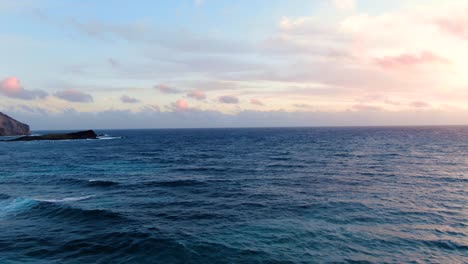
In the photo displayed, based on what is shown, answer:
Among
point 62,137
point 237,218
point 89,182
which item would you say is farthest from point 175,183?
point 62,137

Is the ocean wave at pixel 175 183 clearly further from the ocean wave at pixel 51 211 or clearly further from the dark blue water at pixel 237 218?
the ocean wave at pixel 51 211

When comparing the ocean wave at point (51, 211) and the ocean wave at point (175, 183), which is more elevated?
the ocean wave at point (175, 183)

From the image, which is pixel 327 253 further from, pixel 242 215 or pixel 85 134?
pixel 85 134

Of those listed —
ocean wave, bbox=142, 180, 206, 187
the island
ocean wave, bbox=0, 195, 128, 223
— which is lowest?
ocean wave, bbox=0, 195, 128, 223

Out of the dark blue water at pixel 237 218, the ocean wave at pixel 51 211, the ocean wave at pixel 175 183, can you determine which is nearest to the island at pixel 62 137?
the dark blue water at pixel 237 218

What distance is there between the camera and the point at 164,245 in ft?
72.5

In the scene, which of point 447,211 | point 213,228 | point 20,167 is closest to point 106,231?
point 213,228

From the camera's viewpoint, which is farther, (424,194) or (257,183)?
(257,183)

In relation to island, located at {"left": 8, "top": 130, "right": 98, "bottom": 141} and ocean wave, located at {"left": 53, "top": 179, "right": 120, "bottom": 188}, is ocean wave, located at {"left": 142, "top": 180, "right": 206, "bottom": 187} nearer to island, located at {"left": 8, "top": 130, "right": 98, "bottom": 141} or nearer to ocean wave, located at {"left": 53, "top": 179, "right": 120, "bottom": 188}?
ocean wave, located at {"left": 53, "top": 179, "right": 120, "bottom": 188}

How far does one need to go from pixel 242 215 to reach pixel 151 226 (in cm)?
848

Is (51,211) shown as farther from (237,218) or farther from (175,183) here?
(237,218)

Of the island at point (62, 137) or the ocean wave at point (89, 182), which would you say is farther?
the island at point (62, 137)

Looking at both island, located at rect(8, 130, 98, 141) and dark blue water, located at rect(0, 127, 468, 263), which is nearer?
dark blue water, located at rect(0, 127, 468, 263)

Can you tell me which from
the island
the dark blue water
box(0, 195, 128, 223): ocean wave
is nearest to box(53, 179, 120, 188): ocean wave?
the dark blue water
